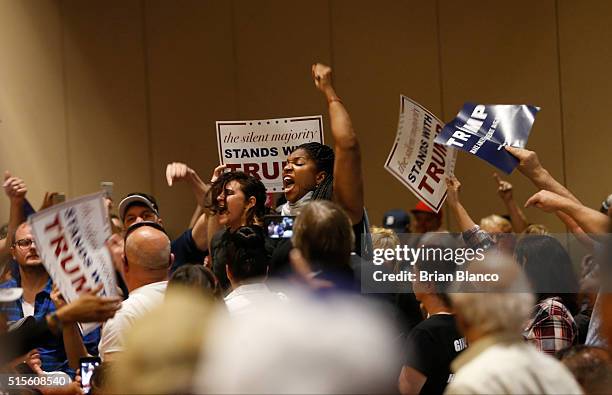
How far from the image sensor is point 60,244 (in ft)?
12.2

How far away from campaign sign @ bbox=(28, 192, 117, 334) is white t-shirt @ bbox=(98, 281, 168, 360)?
83 millimetres

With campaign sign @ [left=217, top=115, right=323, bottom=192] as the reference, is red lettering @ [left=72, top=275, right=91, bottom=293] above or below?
below

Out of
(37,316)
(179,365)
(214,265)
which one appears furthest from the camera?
(37,316)

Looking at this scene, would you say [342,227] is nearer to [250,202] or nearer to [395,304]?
[395,304]

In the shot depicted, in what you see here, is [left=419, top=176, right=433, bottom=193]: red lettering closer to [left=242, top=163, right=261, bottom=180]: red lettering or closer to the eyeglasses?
[left=242, top=163, right=261, bottom=180]: red lettering

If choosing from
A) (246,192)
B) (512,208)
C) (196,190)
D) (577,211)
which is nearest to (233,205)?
(246,192)

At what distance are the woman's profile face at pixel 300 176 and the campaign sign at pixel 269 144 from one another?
859 millimetres

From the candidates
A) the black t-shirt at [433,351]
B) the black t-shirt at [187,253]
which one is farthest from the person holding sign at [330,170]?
the black t-shirt at [187,253]

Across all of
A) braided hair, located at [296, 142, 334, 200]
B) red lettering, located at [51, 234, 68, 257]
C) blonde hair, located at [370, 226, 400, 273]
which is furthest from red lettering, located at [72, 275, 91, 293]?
blonde hair, located at [370, 226, 400, 273]

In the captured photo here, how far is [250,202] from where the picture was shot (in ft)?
15.9

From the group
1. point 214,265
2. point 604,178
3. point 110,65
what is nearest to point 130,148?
point 110,65

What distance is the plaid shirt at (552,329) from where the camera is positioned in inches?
165

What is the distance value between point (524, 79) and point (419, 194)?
114 inches

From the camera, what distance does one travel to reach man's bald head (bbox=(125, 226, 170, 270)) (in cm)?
405
